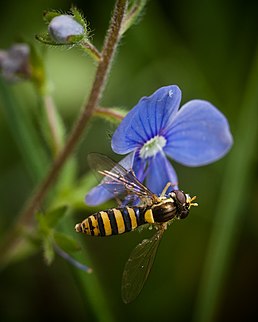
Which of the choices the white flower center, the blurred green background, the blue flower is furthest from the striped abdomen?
the blurred green background

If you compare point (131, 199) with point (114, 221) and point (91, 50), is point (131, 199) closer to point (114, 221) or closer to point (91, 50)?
point (114, 221)

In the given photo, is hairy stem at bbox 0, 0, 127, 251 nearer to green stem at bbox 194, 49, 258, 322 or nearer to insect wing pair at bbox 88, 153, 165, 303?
insect wing pair at bbox 88, 153, 165, 303

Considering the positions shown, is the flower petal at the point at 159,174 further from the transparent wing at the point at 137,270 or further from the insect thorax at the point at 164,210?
the transparent wing at the point at 137,270

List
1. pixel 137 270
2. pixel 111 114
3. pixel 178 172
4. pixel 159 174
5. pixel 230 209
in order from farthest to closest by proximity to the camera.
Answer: pixel 178 172 → pixel 230 209 → pixel 159 174 → pixel 111 114 → pixel 137 270

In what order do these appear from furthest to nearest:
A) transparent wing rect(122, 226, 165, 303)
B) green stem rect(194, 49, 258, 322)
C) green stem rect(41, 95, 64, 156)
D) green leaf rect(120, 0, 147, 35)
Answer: green stem rect(194, 49, 258, 322)
green stem rect(41, 95, 64, 156)
green leaf rect(120, 0, 147, 35)
transparent wing rect(122, 226, 165, 303)

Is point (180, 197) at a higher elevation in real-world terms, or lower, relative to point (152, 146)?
lower

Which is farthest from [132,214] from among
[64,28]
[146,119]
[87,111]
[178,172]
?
[178,172]
